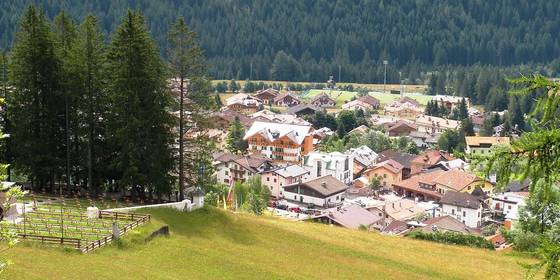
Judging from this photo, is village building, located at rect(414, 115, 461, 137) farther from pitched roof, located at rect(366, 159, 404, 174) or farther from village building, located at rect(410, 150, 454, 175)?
pitched roof, located at rect(366, 159, 404, 174)

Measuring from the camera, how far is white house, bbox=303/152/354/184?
68.7 metres

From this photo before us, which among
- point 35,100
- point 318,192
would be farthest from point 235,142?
point 35,100

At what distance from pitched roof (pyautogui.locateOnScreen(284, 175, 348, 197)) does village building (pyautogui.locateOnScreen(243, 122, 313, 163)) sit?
57.1 ft

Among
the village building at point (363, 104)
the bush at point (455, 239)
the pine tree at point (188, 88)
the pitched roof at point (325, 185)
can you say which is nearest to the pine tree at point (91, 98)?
the pine tree at point (188, 88)

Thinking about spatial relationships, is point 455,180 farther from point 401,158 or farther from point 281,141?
point 281,141

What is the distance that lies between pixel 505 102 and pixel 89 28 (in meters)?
103

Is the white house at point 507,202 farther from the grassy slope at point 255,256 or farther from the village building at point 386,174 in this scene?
the grassy slope at point 255,256

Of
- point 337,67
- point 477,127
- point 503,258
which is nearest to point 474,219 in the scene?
point 503,258

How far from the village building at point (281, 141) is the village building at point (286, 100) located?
43.8m

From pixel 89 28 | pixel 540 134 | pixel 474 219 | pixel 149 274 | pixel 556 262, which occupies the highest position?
pixel 89 28

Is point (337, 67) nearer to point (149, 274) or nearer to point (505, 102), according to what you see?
point (505, 102)

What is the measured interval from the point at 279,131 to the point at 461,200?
28.8m

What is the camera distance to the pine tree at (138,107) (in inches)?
1080

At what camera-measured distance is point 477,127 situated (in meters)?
103
